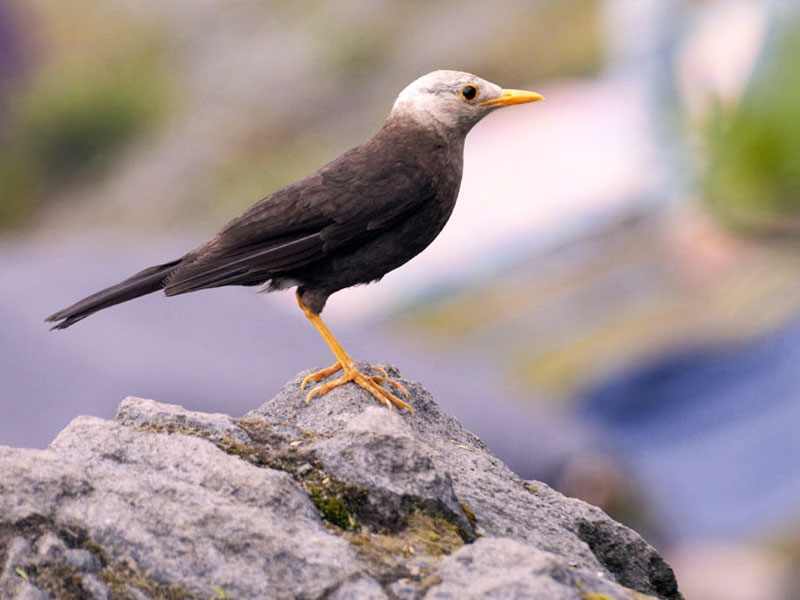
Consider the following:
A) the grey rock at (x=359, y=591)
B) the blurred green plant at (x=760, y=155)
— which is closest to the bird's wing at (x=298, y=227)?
the grey rock at (x=359, y=591)

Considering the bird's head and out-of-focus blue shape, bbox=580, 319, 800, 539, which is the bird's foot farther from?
out-of-focus blue shape, bbox=580, 319, 800, 539

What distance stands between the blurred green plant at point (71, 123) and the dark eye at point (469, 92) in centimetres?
3761

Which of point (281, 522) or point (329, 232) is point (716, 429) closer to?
point (329, 232)

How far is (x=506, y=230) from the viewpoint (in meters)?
32.0

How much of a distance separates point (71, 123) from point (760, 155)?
34.2 meters

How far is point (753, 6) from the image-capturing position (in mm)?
32688

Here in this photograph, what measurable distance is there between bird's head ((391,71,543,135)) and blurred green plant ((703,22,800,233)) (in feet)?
31.3

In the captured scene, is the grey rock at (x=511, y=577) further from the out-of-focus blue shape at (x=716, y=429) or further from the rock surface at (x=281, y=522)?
the out-of-focus blue shape at (x=716, y=429)

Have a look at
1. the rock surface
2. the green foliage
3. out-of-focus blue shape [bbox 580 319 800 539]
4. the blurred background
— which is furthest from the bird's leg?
the green foliage

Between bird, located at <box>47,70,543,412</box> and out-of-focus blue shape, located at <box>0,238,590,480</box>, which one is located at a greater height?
out-of-focus blue shape, located at <box>0,238,590,480</box>

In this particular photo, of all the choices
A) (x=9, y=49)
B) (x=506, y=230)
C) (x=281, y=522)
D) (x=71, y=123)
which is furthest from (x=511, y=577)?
(x=9, y=49)

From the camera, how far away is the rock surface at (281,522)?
563cm

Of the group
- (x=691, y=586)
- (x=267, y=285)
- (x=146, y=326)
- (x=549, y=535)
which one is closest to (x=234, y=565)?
(x=549, y=535)

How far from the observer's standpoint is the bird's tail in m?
8.09
